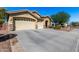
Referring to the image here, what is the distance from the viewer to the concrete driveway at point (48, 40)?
7.86 metres

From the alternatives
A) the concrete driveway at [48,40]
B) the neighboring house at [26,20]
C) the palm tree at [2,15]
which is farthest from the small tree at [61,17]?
the palm tree at [2,15]

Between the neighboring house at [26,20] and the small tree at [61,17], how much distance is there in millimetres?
168

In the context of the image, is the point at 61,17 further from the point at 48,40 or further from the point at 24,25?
the point at 24,25

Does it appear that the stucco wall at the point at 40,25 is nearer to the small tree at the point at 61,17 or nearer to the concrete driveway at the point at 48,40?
the concrete driveway at the point at 48,40

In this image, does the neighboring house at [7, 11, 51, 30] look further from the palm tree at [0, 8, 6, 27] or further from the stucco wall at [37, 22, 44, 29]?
the palm tree at [0, 8, 6, 27]

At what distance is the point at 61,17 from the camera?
798 cm

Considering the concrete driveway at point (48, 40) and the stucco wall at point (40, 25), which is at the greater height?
the stucco wall at point (40, 25)

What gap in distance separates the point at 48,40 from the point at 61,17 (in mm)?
700

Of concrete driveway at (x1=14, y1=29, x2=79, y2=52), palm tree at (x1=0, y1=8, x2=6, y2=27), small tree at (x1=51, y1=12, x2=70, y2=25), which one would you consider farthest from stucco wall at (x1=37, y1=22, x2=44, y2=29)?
palm tree at (x1=0, y1=8, x2=6, y2=27)

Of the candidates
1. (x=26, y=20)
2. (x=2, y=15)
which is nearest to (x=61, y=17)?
(x=26, y=20)
